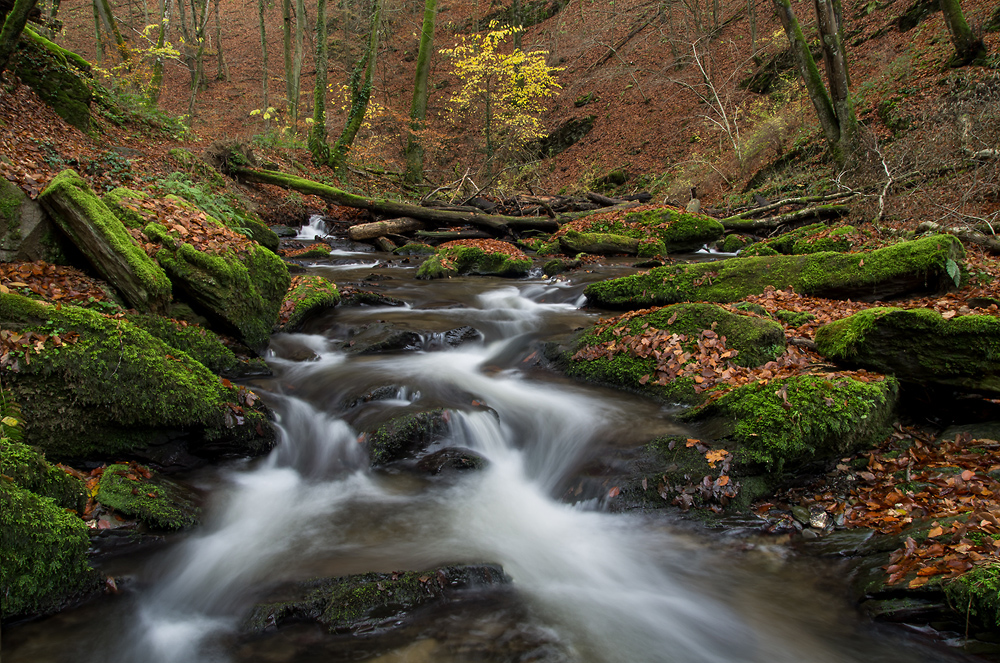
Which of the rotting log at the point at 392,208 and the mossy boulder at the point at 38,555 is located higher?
the rotting log at the point at 392,208

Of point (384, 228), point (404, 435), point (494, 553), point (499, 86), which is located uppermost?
point (499, 86)

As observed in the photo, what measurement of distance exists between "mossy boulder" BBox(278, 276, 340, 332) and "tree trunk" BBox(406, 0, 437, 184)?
1219 centimetres

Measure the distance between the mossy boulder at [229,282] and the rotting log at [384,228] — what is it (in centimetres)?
750

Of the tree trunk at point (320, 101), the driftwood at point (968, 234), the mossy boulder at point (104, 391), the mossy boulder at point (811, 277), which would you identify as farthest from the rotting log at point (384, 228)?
the driftwood at point (968, 234)

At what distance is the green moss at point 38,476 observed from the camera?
10.7 feet

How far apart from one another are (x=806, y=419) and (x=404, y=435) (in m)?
3.59

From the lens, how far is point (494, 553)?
427cm

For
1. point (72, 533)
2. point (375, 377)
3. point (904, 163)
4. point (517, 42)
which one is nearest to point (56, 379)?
point (72, 533)

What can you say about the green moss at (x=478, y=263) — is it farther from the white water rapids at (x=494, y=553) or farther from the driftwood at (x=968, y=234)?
the driftwood at (x=968, y=234)

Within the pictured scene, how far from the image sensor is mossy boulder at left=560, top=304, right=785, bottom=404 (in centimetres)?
573

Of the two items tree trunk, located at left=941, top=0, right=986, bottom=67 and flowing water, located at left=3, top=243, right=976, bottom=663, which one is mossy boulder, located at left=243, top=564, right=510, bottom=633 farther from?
tree trunk, located at left=941, top=0, right=986, bottom=67

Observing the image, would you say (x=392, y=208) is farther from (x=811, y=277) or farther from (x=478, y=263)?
(x=811, y=277)

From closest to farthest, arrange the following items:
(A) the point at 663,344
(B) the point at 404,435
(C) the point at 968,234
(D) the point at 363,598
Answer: (D) the point at 363,598 < (B) the point at 404,435 < (A) the point at 663,344 < (C) the point at 968,234

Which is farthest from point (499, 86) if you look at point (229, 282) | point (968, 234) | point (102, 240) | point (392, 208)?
point (102, 240)
